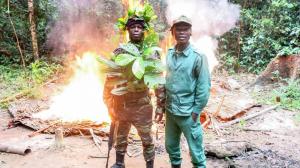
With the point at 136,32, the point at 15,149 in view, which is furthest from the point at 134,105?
the point at 15,149

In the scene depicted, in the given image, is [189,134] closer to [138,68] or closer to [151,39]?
[138,68]

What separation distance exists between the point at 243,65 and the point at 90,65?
245 inches

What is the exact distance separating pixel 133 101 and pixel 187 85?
811 millimetres

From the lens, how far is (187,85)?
424 centimetres

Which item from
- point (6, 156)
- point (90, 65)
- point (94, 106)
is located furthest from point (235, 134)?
point (90, 65)

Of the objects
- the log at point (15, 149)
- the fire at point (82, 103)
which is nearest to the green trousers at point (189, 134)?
the log at point (15, 149)

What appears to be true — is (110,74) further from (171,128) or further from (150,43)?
(171,128)

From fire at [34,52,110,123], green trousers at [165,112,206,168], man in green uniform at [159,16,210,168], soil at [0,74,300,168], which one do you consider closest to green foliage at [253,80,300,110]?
soil at [0,74,300,168]

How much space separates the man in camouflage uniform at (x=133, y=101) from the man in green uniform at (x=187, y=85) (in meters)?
0.24

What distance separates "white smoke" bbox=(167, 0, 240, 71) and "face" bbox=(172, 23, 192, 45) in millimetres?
10165

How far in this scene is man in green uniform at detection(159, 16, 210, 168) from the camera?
13.7 ft

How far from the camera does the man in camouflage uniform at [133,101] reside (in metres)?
4.50

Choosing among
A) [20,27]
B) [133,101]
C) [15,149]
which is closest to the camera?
[133,101]

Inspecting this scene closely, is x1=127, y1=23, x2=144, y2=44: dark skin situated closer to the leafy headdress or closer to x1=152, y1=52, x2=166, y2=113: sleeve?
the leafy headdress
